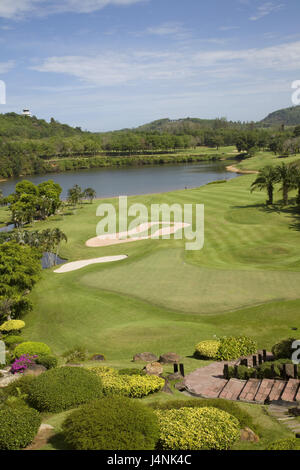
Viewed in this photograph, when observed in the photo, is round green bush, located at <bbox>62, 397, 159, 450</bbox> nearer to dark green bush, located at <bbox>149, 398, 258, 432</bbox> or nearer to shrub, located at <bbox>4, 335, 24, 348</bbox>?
dark green bush, located at <bbox>149, 398, 258, 432</bbox>

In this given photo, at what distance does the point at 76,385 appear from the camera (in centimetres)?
1664

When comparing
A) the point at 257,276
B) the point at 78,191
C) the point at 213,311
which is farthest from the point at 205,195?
the point at 213,311

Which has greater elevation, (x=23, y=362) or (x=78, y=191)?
(x=78, y=191)

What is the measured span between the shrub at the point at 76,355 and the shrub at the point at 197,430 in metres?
12.4

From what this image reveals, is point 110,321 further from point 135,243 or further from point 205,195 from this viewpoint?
point 205,195

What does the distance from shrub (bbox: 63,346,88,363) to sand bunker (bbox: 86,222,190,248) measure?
117ft

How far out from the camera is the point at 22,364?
22375 mm

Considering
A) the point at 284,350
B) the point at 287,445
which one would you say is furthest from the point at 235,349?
the point at 287,445

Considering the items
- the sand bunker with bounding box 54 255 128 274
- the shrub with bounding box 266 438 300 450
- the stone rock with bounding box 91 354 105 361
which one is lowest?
the stone rock with bounding box 91 354 105 361

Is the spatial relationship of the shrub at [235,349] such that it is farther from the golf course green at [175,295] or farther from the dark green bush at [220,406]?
the dark green bush at [220,406]

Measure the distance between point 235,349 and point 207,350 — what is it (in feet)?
5.09

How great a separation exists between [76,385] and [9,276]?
23.0 meters

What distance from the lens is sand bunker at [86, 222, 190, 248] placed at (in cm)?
6270

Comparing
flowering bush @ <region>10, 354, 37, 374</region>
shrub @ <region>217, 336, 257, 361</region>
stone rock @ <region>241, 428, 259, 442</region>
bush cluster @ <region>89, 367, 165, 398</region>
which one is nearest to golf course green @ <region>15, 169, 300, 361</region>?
shrub @ <region>217, 336, 257, 361</region>
